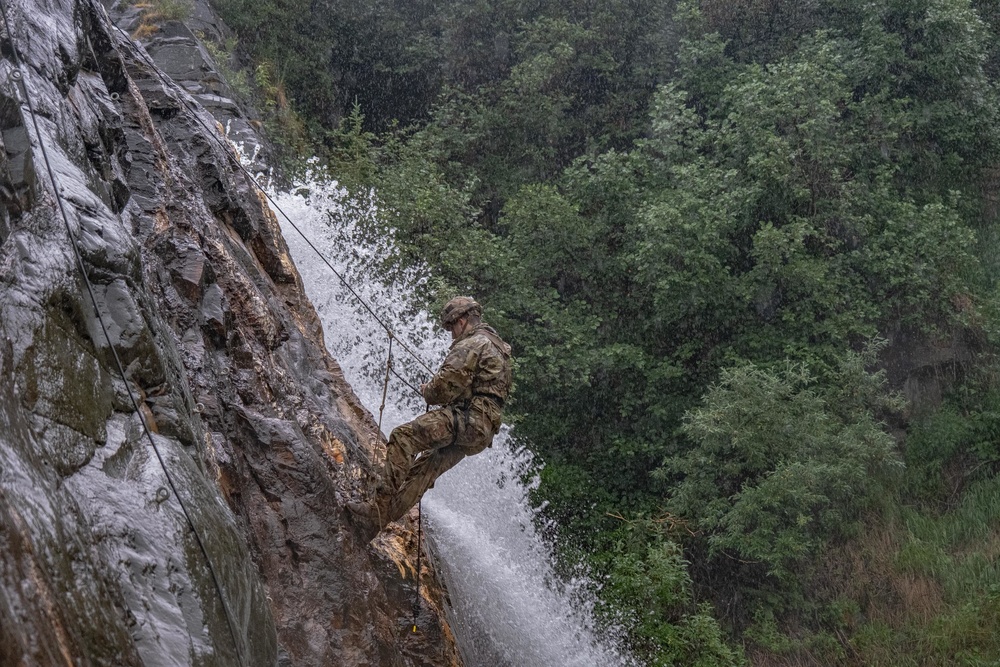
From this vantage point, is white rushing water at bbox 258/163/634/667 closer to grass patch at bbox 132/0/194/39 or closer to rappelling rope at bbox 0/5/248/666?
grass patch at bbox 132/0/194/39

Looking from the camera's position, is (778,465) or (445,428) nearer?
(445,428)

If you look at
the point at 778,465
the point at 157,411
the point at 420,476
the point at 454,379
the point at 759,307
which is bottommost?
the point at 420,476

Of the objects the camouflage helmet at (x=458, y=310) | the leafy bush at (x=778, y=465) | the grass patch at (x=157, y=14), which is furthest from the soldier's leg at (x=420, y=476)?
the grass patch at (x=157, y=14)

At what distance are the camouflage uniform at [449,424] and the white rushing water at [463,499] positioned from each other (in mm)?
1826

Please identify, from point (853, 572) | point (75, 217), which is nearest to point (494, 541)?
point (853, 572)

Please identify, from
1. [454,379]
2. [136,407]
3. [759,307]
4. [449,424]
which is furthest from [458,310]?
[759,307]

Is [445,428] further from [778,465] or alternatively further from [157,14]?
[157,14]

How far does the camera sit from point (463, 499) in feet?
35.2

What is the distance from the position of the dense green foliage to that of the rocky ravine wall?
202 inches

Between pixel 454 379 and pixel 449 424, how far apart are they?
311 mm

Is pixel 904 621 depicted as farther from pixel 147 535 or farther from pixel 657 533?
pixel 147 535

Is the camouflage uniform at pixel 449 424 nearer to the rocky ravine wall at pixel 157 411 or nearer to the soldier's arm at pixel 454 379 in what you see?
the soldier's arm at pixel 454 379

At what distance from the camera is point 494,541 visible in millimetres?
10633

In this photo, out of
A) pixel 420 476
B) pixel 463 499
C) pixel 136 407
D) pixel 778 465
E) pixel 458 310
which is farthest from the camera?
pixel 778 465
